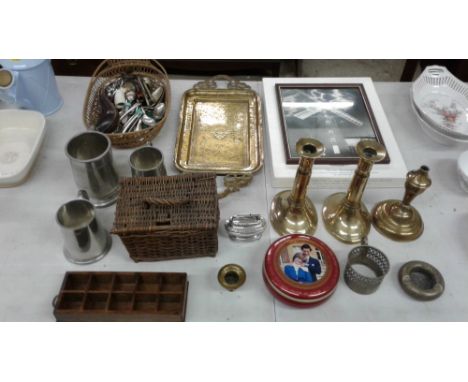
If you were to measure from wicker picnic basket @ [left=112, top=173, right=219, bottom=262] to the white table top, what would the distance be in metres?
0.05

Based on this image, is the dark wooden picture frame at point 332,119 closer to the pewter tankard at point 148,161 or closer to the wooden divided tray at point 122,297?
the pewter tankard at point 148,161

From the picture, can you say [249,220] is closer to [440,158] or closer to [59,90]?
[440,158]

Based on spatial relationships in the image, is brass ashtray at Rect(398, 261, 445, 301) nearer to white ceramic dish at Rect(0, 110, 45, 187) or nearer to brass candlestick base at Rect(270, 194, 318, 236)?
brass candlestick base at Rect(270, 194, 318, 236)

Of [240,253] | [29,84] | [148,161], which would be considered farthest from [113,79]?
[240,253]

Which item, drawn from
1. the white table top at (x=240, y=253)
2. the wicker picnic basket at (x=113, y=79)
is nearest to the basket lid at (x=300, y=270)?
the white table top at (x=240, y=253)

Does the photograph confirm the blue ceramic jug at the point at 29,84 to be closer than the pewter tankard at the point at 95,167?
No

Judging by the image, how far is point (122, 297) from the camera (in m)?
0.79

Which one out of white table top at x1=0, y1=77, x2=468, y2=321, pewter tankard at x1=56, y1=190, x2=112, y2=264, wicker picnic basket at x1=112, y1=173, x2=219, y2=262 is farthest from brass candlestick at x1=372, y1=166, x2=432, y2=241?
pewter tankard at x1=56, y1=190, x2=112, y2=264

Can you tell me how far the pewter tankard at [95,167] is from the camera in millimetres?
880

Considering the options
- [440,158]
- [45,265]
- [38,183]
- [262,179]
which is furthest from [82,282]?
[440,158]

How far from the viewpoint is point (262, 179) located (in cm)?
101

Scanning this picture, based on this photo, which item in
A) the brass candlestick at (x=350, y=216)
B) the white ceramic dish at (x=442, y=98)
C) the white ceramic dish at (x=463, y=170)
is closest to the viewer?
the brass candlestick at (x=350, y=216)

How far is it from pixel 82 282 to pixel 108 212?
0.61 ft

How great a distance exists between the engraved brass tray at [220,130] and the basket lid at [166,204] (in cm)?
18
